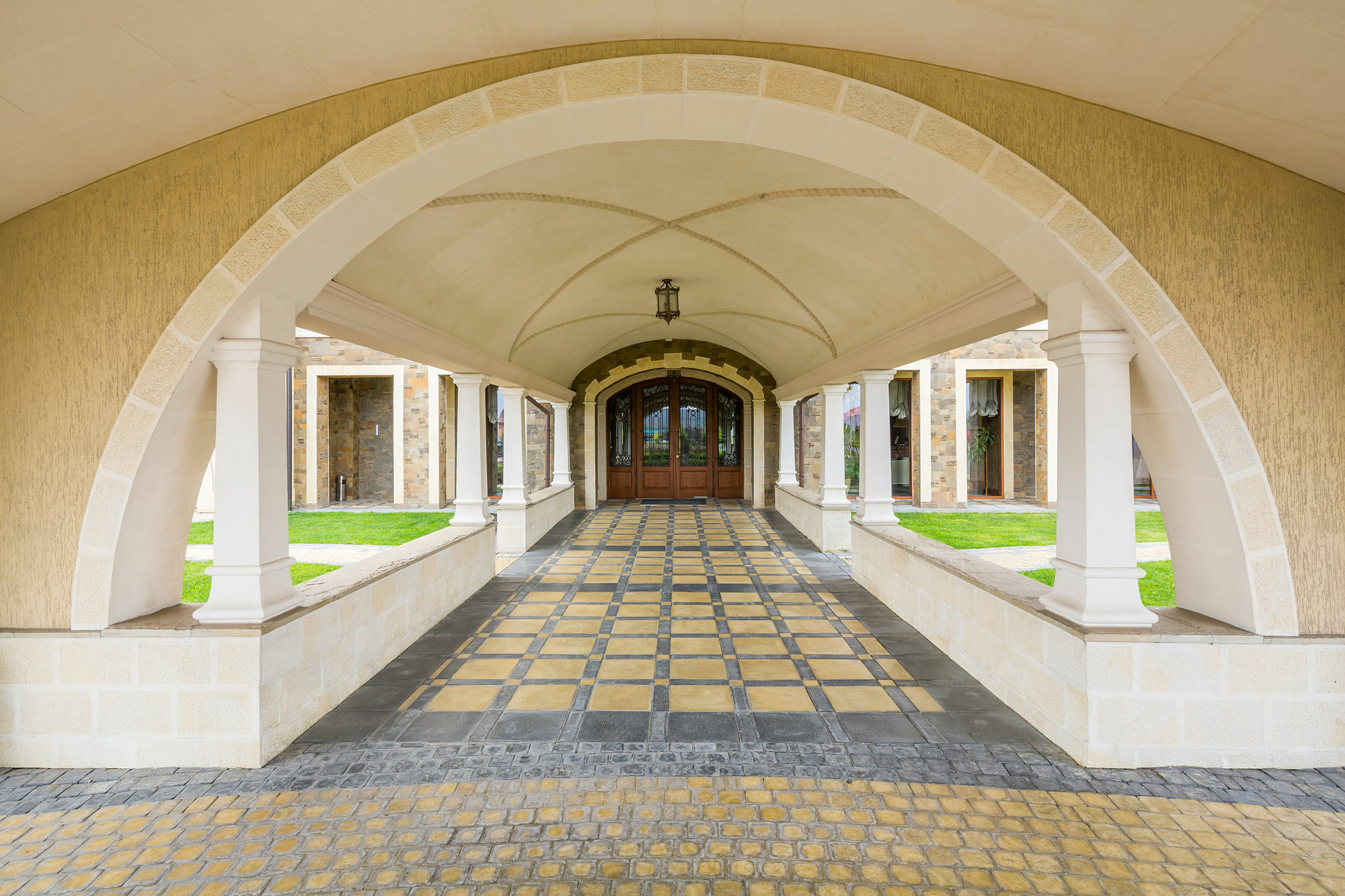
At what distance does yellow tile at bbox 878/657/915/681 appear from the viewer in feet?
11.8

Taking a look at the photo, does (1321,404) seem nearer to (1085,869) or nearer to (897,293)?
(1085,869)

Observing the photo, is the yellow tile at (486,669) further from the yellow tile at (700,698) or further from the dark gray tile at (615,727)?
the yellow tile at (700,698)

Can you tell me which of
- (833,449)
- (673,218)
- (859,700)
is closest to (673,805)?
(859,700)

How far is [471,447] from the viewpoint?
252 inches

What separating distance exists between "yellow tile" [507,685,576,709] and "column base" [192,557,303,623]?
1.23 meters

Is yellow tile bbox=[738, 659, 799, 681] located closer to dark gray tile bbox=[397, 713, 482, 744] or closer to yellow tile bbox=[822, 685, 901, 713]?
yellow tile bbox=[822, 685, 901, 713]

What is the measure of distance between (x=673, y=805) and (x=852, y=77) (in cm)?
288

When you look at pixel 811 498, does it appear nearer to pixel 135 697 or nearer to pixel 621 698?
pixel 621 698

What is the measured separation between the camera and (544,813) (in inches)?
90.4

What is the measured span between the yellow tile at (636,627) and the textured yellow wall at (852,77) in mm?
2933

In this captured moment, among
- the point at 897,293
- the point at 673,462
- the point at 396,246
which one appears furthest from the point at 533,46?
the point at 673,462

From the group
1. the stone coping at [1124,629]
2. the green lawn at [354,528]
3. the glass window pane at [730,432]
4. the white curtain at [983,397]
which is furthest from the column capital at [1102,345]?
the white curtain at [983,397]

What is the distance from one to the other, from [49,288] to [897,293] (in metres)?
4.79

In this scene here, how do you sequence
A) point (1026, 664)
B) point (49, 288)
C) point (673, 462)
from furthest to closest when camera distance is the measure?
point (673, 462)
point (1026, 664)
point (49, 288)
